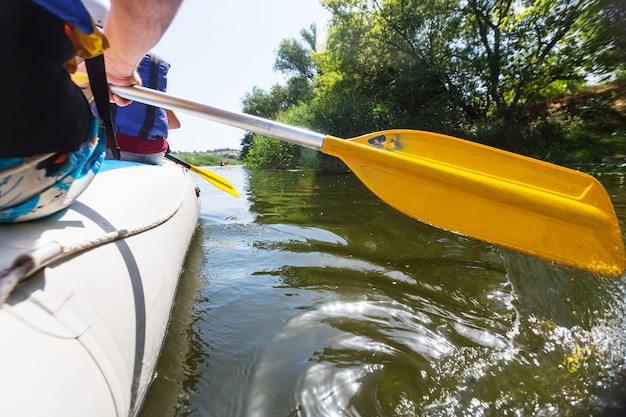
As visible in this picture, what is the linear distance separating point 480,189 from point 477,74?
13806mm

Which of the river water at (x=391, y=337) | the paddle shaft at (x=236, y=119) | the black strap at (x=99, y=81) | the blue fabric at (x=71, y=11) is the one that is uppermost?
the blue fabric at (x=71, y=11)

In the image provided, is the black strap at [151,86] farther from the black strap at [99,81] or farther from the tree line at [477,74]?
the tree line at [477,74]

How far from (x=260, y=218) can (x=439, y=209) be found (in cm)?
261

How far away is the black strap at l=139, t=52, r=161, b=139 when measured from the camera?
2498mm

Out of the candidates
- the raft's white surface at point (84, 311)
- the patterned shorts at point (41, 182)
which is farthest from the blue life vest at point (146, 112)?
the patterned shorts at point (41, 182)

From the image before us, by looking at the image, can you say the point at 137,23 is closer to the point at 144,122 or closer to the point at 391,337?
the point at 391,337

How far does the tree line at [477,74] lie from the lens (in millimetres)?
10344

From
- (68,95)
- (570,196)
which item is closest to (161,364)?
(68,95)

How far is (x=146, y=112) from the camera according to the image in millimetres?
2580

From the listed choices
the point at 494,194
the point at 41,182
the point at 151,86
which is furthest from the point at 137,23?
the point at 151,86

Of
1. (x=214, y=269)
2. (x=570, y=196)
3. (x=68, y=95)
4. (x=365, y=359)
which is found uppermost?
(x=68, y=95)

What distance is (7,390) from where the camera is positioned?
0.52 meters

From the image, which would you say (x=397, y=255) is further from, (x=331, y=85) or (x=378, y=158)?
(x=331, y=85)

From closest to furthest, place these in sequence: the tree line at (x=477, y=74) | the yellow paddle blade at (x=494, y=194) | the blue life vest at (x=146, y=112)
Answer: the yellow paddle blade at (x=494, y=194)
the blue life vest at (x=146, y=112)
the tree line at (x=477, y=74)
